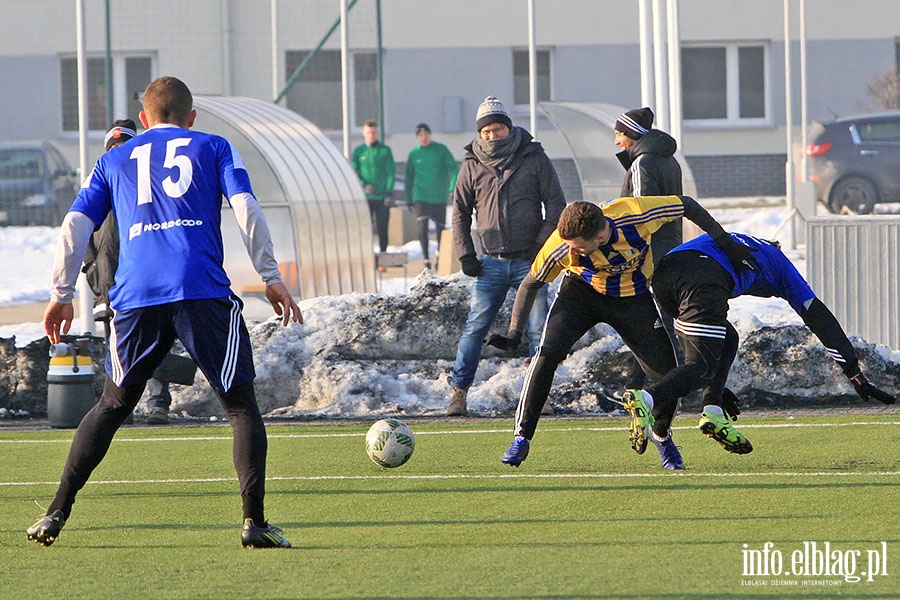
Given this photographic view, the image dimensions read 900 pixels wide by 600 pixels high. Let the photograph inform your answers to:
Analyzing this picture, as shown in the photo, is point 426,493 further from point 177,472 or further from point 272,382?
point 272,382

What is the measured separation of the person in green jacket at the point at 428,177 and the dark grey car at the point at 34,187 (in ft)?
28.2

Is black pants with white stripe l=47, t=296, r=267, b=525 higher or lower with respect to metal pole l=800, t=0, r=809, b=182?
lower

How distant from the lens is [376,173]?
21.8 meters

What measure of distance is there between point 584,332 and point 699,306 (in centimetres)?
64

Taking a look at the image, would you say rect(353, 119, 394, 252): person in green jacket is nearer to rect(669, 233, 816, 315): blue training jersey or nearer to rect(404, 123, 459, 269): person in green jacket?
rect(404, 123, 459, 269): person in green jacket

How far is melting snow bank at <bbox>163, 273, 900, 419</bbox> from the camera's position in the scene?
452 inches

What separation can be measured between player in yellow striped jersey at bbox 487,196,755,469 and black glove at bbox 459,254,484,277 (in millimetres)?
2179

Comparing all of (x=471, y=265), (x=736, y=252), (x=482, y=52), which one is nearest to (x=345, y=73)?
(x=471, y=265)

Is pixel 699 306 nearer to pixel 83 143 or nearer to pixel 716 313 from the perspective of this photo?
pixel 716 313

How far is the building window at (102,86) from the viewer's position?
33819 millimetres

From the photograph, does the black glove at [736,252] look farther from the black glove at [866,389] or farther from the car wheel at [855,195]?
the car wheel at [855,195]

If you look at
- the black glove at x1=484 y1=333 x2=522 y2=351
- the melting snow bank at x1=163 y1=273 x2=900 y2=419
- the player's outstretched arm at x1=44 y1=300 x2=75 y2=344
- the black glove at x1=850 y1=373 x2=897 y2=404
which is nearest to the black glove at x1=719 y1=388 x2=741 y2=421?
the black glove at x1=850 y1=373 x2=897 y2=404

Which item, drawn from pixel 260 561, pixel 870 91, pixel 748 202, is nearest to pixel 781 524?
pixel 260 561

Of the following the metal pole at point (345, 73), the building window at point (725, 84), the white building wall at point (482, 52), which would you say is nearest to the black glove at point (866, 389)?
the metal pole at point (345, 73)
